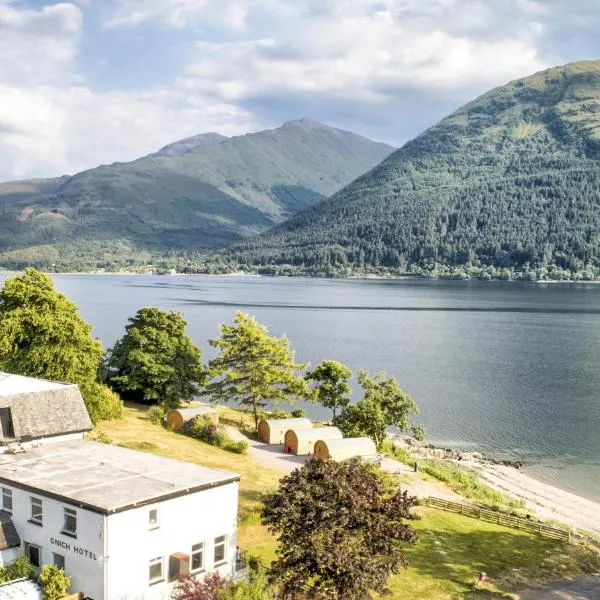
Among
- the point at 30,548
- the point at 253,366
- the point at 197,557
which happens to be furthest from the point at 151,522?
the point at 253,366

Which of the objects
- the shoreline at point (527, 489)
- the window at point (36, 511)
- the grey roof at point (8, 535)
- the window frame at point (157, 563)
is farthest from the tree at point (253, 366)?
the window frame at point (157, 563)

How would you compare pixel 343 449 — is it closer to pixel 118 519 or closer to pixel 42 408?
pixel 42 408

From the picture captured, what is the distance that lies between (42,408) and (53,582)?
1633 cm

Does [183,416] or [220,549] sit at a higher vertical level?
[220,549]

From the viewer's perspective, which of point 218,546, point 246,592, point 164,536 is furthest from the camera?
point 218,546

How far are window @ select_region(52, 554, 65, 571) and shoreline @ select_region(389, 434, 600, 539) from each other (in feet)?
119

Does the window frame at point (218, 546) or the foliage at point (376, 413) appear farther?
the foliage at point (376, 413)

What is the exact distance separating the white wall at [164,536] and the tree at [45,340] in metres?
29.3

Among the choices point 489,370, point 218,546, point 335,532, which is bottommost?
point 489,370

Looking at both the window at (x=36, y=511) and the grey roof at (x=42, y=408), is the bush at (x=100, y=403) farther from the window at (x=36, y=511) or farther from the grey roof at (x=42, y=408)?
the window at (x=36, y=511)

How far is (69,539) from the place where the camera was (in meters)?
28.6

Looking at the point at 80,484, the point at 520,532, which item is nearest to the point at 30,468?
the point at 80,484

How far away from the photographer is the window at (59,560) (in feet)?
95.8

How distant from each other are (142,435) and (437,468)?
1039 inches
